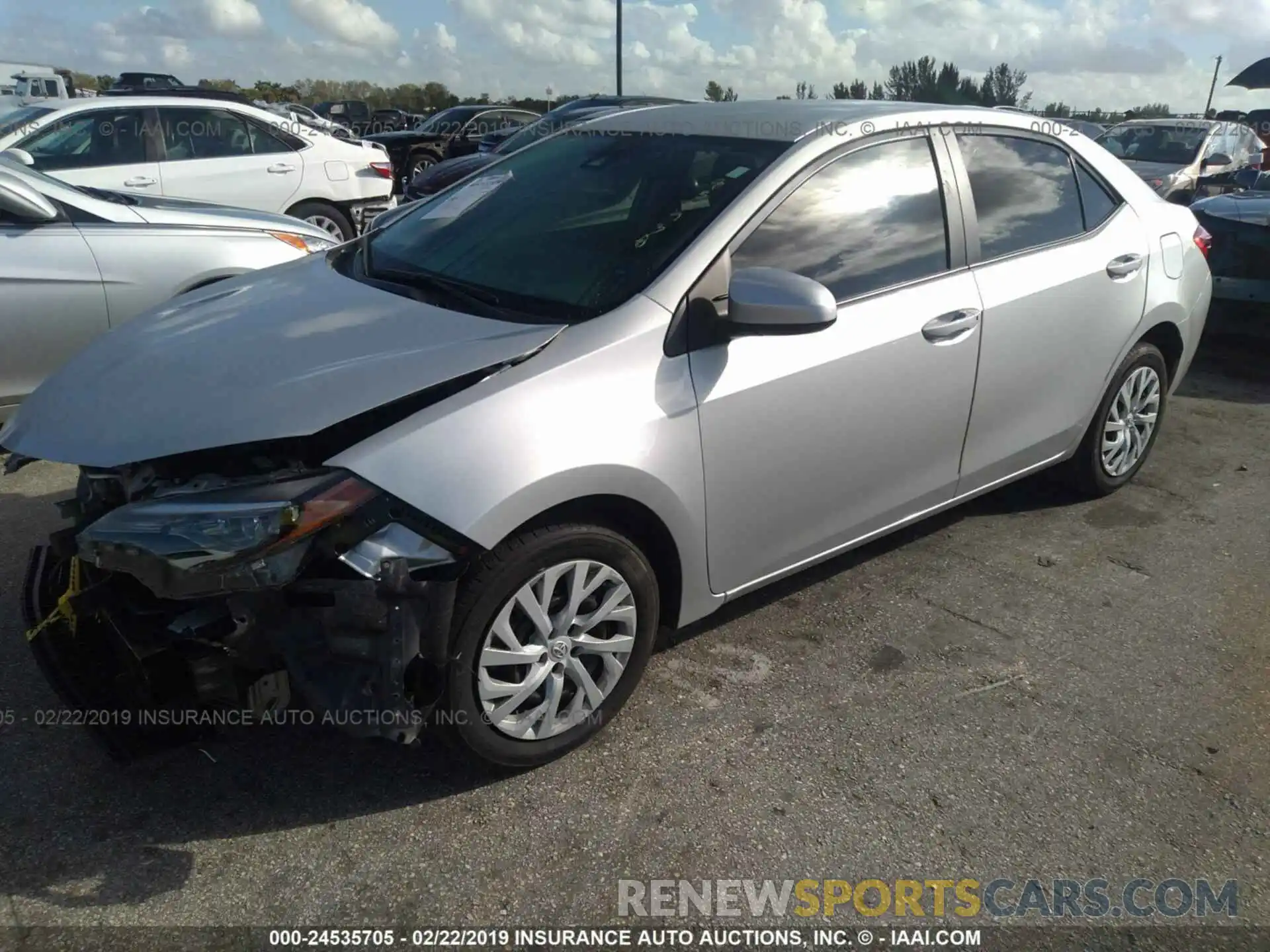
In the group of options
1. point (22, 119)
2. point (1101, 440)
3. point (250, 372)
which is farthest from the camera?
point (22, 119)

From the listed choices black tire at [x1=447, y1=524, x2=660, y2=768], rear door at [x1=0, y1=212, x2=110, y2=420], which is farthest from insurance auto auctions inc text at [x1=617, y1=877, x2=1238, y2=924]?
rear door at [x1=0, y1=212, x2=110, y2=420]

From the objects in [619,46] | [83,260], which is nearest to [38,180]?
[83,260]

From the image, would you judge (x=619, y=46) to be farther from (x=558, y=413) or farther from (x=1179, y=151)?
(x=558, y=413)

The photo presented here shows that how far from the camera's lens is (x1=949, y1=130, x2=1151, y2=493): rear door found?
3.52 metres

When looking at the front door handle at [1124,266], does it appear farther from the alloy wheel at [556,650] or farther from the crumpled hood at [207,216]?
the crumpled hood at [207,216]

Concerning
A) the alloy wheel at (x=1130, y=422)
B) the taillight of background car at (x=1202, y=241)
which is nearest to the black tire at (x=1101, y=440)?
the alloy wheel at (x=1130, y=422)

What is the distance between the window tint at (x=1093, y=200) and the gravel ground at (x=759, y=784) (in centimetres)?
151

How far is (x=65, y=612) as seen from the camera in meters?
2.44

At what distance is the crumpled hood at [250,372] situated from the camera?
2.36 meters

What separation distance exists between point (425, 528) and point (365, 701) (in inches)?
16.7

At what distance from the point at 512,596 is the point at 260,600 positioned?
584 mm

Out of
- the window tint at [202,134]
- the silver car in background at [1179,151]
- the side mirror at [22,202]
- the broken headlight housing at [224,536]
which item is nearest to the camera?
the broken headlight housing at [224,536]

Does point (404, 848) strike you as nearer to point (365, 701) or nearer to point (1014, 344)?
point (365, 701)

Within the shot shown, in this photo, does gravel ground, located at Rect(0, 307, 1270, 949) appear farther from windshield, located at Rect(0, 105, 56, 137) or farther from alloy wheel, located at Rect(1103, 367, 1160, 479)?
windshield, located at Rect(0, 105, 56, 137)
